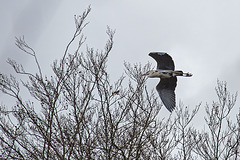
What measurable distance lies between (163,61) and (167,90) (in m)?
0.82

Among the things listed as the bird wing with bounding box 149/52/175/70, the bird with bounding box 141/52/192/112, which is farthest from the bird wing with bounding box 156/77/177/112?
the bird wing with bounding box 149/52/175/70

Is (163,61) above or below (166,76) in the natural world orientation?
above

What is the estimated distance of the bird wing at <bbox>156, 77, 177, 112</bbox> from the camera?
10.2 meters

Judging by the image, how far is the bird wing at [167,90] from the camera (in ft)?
33.3

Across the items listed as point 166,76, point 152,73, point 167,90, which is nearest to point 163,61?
point 166,76

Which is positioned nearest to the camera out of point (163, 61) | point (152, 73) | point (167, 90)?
point (152, 73)

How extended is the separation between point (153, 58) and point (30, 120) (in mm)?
3964

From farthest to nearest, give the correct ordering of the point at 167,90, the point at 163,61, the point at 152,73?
the point at 167,90 < the point at 163,61 < the point at 152,73

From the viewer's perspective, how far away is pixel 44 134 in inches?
299

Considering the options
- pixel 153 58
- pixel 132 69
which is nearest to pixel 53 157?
pixel 132 69

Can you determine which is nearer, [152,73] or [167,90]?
[152,73]

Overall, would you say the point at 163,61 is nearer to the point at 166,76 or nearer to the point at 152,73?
the point at 166,76

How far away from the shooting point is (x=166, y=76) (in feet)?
33.8

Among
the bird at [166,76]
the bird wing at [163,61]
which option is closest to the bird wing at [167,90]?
the bird at [166,76]
